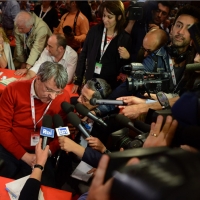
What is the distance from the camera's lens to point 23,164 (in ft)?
7.34

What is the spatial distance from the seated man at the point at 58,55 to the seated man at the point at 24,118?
3.24 ft

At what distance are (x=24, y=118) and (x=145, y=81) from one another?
0.99 meters

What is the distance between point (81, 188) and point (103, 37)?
1.65m

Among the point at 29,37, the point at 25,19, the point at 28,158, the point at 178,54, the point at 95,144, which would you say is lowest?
the point at 28,158

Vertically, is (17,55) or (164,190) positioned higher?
(164,190)

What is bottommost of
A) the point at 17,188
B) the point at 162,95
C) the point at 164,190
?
the point at 17,188

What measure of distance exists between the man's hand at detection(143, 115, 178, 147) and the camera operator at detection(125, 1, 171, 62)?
1.99 meters

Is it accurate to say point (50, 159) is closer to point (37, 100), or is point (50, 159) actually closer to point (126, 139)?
point (37, 100)

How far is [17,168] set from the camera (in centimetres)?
224

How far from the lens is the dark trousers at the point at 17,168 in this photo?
215cm

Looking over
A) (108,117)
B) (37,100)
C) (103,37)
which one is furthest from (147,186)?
(103,37)

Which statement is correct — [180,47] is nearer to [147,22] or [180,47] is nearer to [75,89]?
Answer: [147,22]

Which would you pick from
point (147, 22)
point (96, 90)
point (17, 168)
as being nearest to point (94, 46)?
point (147, 22)

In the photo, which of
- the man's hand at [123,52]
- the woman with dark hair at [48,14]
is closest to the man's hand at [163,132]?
the man's hand at [123,52]
